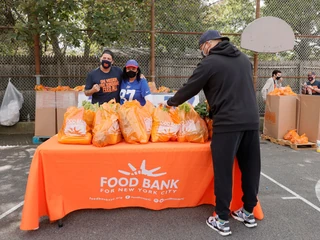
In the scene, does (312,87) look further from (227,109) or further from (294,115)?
Answer: (227,109)

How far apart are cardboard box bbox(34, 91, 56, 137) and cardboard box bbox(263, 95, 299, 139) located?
198 inches

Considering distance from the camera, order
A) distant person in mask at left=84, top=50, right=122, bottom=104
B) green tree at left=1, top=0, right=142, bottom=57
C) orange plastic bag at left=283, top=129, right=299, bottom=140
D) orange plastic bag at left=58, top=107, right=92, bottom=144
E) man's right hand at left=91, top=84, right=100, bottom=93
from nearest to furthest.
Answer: orange plastic bag at left=58, top=107, right=92, bottom=144
man's right hand at left=91, top=84, right=100, bottom=93
distant person in mask at left=84, top=50, right=122, bottom=104
green tree at left=1, top=0, right=142, bottom=57
orange plastic bag at left=283, top=129, right=299, bottom=140

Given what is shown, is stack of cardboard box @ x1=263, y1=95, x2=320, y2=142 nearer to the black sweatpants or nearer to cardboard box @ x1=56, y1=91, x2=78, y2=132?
the black sweatpants

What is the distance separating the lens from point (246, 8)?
8.95 m

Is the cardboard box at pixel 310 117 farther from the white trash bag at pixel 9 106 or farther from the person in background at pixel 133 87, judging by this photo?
the white trash bag at pixel 9 106

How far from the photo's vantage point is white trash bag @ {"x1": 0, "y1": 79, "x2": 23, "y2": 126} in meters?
7.17

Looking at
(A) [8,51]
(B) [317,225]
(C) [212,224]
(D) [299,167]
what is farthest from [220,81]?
(A) [8,51]

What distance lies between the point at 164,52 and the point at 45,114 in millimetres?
3343

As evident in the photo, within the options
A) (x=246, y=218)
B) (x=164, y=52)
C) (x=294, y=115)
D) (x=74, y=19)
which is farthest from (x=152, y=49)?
(x=246, y=218)

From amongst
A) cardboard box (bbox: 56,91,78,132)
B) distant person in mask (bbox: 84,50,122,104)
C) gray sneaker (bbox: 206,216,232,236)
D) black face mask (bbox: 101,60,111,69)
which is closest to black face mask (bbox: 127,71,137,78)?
distant person in mask (bbox: 84,50,122,104)

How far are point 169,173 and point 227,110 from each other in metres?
0.88

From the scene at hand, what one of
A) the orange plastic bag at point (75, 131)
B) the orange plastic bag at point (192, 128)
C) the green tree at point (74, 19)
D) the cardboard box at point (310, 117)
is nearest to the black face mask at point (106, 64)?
the orange plastic bag at point (75, 131)

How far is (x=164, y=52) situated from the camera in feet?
25.4

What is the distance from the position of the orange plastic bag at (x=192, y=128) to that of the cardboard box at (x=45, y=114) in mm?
4296
